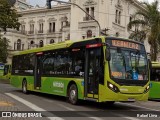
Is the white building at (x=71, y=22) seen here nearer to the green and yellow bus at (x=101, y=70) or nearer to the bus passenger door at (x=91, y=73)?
the green and yellow bus at (x=101, y=70)

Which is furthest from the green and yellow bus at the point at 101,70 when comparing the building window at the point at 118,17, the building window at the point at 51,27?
the building window at the point at 51,27

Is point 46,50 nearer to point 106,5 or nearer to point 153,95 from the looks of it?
point 153,95

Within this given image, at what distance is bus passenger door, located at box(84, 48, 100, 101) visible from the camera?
16.3m

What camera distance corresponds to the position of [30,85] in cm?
2381

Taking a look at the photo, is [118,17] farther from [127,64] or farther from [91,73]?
[127,64]

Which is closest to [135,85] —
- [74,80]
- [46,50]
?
[74,80]

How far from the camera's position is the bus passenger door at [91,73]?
16297 millimetres

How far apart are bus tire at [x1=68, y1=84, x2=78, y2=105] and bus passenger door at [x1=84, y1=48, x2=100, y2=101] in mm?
989

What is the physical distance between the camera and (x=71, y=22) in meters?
69.7

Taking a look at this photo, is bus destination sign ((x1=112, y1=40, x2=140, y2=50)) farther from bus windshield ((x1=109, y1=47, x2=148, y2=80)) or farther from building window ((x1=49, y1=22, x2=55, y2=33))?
building window ((x1=49, y1=22, x2=55, y2=33))

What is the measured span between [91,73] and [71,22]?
53560 millimetres

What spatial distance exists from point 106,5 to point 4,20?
3261 centimetres

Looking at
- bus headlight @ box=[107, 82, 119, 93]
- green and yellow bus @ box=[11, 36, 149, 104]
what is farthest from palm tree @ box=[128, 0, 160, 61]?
bus headlight @ box=[107, 82, 119, 93]

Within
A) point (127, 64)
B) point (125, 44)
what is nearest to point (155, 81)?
point (125, 44)
